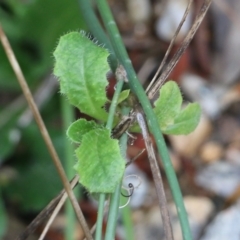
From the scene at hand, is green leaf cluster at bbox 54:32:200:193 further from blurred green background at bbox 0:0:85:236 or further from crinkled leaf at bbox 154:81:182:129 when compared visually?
blurred green background at bbox 0:0:85:236

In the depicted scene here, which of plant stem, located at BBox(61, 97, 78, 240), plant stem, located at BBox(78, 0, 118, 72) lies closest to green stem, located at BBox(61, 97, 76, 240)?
plant stem, located at BBox(61, 97, 78, 240)

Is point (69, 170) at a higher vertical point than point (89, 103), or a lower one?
lower

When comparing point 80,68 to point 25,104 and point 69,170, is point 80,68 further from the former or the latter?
point 25,104

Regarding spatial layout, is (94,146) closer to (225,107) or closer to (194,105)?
(194,105)

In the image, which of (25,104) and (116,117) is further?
(25,104)

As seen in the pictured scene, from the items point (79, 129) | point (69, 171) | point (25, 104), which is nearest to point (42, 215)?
point (79, 129)

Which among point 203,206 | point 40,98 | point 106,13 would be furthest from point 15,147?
point 106,13
